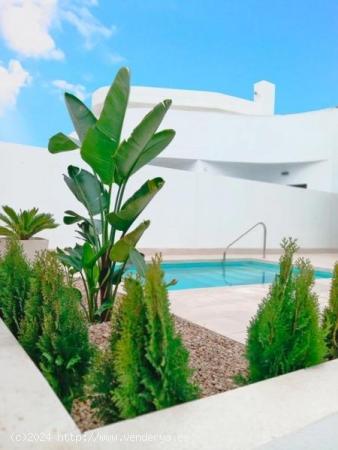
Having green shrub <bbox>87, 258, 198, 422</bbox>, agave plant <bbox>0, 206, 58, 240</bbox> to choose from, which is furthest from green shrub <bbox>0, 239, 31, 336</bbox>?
agave plant <bbox>0, 206, 58, 240</bbox>

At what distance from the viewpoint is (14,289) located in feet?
8.13

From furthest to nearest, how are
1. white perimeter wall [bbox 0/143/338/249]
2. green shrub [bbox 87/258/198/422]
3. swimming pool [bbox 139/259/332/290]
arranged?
white perimeter wall [bbox 0/143/338/249] < swimming pool [bbox 139/259/332/290] < green shrub [bbox 87/258/198/422]

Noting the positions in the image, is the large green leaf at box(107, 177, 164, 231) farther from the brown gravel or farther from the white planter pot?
the white planter pot

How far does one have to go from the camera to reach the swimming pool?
715 centimetres

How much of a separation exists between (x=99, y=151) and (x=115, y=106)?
381 millimetres

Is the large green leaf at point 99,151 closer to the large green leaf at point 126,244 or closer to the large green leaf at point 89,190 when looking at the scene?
the large green leaf at point 89,190

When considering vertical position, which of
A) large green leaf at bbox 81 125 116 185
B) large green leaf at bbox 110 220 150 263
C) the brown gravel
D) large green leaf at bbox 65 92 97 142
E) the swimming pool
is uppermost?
large green leaf at bbox 65 92 97 142

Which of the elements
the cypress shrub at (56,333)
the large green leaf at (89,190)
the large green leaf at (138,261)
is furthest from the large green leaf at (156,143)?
the cypress shrub at (56,333)

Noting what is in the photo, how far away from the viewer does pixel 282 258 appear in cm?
207

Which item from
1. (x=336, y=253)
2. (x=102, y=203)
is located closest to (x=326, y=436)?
(x=102, y=203)

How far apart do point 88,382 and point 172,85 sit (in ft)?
69.6

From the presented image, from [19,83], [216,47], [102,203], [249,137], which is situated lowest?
[102,203]

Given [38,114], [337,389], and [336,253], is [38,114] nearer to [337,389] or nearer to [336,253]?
[336,253]

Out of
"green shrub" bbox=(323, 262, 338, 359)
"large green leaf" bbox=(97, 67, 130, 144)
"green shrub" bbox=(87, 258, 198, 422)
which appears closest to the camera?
"green shrub" bbox=(87, 258, 198, 422)
